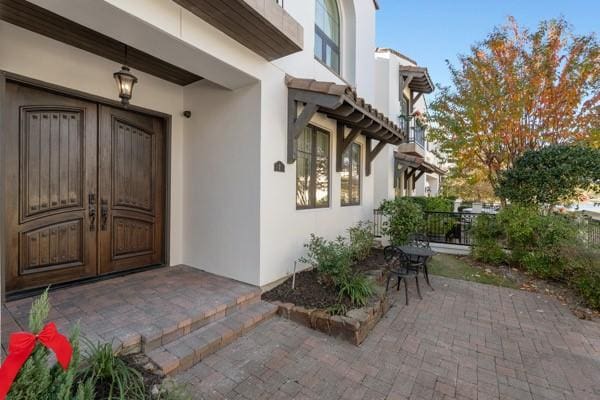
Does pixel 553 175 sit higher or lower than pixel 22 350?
higher

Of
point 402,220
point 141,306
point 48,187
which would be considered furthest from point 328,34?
point 141,306

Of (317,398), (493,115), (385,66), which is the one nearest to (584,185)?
(493,115)

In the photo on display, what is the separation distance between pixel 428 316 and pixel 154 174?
4.95 metres

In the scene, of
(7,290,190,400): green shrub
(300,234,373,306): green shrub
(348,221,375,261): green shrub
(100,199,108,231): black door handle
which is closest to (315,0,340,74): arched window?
(348,221,375,261): green shrub

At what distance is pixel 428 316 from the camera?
4168 mm

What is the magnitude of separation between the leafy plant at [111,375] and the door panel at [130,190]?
2.32 m

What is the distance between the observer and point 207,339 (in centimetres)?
309

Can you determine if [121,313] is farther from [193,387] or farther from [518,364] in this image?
[518,364]

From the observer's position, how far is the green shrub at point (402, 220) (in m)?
7.23

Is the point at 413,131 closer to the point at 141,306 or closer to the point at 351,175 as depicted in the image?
the point at 351,175

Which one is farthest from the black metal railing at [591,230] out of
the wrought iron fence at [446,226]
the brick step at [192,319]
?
the brick step at [192,319]

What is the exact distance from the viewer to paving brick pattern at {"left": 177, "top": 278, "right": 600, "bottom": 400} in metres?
2.60

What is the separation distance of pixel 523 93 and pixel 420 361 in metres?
7.99

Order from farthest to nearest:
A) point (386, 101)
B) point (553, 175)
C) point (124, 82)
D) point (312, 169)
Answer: point (386, 101), point (553, 175), point (312, 169), point (124, 82)
